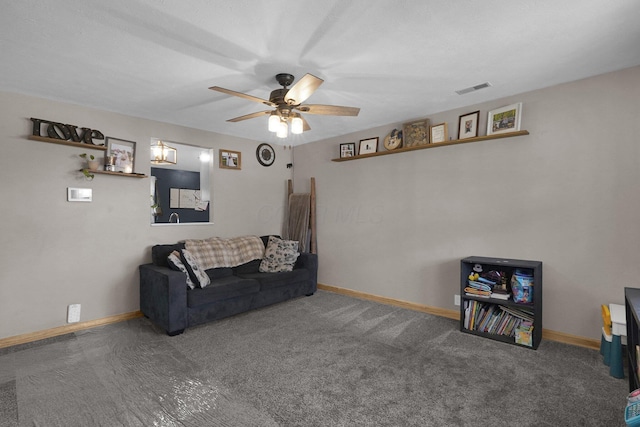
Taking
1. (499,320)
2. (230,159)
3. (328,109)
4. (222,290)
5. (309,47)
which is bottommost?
(499,320)

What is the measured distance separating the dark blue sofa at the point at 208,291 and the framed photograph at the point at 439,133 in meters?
2.48

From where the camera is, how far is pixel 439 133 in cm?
369

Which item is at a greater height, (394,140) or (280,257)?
(394,140)

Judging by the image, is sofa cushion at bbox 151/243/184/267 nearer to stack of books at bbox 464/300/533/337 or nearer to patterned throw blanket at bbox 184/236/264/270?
patterned throw blanket at bbox 184/236/264/270

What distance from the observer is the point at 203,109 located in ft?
11.7

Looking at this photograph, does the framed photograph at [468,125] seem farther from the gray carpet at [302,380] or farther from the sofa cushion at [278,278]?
the sofa cushion at [278,278]

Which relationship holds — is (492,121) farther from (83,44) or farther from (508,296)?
(83,44)

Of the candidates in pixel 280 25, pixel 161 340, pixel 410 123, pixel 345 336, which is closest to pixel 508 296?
pixel 345 336

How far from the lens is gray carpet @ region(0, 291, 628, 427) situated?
1.87 m

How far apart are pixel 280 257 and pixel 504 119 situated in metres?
3.19

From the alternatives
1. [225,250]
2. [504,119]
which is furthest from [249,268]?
[504,119]

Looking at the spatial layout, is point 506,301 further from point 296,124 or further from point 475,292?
point 296,124

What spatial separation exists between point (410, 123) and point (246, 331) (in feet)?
10.3

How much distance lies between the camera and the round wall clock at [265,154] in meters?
5.04
